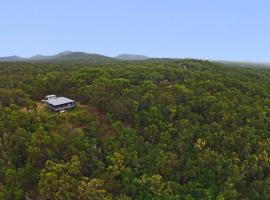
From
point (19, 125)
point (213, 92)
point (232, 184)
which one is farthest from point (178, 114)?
point (19, 125)

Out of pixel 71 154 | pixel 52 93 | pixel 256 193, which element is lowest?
pixel 256 193

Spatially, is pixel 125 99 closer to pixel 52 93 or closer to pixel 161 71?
pixel 52 93

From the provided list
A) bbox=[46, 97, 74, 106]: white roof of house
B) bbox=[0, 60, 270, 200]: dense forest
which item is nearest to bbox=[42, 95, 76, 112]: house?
bbox=[46, 97, 74, 106]: white roof of house

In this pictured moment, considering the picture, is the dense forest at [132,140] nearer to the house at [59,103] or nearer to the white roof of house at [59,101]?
the house at [59,103]

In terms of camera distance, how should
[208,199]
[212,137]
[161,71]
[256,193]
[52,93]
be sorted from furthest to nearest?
[161,71] < [52,93] < [212,137] < [256,193] < [208,199]

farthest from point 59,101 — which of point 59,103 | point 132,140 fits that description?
point 132,140

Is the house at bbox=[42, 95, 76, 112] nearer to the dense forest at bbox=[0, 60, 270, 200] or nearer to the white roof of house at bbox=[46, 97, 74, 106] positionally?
the white roof of house at bbox=[46, 97, 74, 106]

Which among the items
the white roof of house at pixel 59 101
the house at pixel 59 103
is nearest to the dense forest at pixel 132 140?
the house at pixel 59 103
